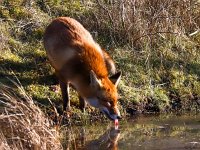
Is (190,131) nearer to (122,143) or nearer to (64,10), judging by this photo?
(122,143)

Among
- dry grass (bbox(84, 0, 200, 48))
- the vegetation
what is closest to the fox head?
the vegetation

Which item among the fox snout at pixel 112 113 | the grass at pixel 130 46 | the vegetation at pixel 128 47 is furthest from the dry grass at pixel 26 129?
the grass at pixel 130 46

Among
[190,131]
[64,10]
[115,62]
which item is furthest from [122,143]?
[64,10]

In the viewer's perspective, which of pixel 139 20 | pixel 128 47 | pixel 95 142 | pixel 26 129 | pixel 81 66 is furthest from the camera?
A: pixel 139 20

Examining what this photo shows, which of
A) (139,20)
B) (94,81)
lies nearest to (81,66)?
(94,81)

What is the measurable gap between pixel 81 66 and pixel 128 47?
2806mm

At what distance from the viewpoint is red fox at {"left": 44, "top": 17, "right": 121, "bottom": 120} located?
10.1 meters

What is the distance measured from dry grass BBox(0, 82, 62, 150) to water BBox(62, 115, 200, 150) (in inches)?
35.2

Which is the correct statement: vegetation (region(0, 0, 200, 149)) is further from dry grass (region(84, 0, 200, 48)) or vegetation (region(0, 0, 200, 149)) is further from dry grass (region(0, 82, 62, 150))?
dry grass (region(0, 82, 62, 150))

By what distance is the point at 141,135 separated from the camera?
9.89 meters

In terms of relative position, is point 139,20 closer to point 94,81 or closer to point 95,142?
point 94,81

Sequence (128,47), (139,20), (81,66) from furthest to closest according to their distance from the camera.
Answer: (139,20)
(128,47)
(81,66)

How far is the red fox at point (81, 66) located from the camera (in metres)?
10.1

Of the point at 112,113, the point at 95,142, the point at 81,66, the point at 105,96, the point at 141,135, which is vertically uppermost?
the point at 81,66
